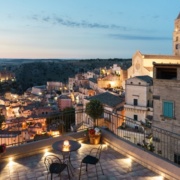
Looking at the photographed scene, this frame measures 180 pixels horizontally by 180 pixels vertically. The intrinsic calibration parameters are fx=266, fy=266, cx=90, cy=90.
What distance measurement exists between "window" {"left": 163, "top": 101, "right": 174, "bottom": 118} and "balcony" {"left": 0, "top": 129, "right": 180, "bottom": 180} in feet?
34.7

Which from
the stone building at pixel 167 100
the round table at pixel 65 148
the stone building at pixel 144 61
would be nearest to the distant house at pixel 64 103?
the stone building at pixel 144 61

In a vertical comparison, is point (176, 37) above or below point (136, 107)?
above

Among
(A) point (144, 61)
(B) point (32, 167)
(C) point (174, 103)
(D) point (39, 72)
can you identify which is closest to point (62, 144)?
(B) point (32, 167)

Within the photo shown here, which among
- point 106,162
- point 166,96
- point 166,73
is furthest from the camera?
point 166,73

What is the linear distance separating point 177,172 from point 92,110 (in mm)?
4047

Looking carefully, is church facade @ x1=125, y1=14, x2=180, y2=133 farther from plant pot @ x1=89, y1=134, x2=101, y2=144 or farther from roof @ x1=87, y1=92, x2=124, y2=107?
roof @ x1=87, y1=92, x2=124, y2=107

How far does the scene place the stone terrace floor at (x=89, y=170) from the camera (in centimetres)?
650

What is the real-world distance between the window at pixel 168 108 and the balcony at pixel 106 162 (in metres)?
10.6

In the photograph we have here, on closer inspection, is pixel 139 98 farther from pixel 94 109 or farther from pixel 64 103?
pixel 64 103

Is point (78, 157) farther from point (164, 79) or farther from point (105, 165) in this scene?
point (164, 79)

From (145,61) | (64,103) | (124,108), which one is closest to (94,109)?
(124,108)

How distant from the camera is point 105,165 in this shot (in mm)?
7203

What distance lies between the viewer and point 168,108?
18547 mm

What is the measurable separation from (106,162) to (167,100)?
1220cm
